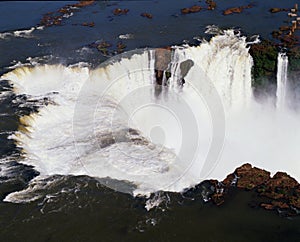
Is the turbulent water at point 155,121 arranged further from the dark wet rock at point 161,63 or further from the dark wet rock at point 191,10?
the dark wet rock at point 191,10

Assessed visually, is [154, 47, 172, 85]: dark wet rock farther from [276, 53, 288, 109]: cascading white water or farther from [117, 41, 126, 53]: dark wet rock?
[276, 53, 288, 109]: cascading white water

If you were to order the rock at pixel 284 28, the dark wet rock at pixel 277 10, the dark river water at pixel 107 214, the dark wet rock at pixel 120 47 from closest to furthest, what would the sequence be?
1. the dark river water at pixel 107 214
2. the dark wet rock at pixel 120 47
3. the rock at pixel 284 28
4. the dark wet rock at pixel 277 10

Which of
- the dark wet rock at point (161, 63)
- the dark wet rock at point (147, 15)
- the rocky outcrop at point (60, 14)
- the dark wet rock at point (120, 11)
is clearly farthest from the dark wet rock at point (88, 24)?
the dark wet rock at point (161, 63)

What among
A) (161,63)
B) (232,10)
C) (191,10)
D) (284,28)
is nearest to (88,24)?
(191,10)

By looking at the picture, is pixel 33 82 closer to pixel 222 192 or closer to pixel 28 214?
pixel 28 214

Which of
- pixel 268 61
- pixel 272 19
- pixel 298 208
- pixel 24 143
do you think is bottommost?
pixel 298 208

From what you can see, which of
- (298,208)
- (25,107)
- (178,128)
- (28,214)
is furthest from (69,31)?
(298,208)

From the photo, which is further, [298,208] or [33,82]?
[33,82]

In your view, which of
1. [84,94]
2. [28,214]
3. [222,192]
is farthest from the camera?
[84,94]
